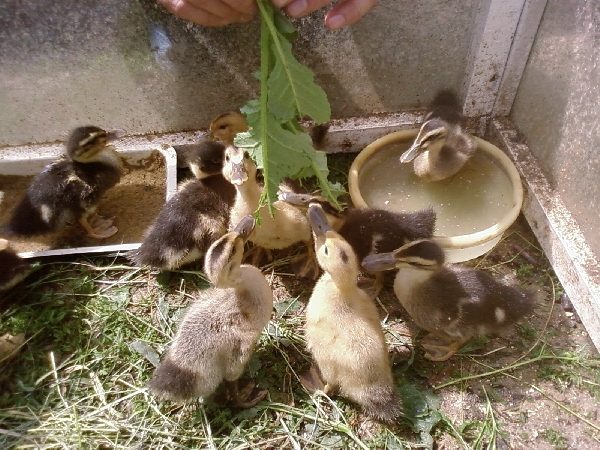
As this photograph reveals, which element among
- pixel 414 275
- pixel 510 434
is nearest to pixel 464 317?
pixel 414 275

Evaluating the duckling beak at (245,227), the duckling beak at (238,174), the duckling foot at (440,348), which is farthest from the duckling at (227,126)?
the duckling foot at (440,348)

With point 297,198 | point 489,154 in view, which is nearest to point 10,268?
point 297,198

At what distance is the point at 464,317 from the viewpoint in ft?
8.23

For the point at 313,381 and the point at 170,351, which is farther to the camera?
the point at 313,381

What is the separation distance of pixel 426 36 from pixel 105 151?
212cm

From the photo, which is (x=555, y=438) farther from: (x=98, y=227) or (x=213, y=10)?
(x=98, y=227)

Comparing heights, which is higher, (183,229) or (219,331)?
(183,229)

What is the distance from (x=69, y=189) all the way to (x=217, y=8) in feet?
4.50

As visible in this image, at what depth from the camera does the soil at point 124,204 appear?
3.29m

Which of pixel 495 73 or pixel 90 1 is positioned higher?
pixel 90 1

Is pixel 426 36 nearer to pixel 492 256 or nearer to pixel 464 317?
pixel 492 256

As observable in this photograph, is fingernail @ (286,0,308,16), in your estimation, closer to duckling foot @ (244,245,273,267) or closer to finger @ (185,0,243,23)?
finger @ (185,0,243,23)

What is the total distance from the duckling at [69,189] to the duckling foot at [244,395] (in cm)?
142

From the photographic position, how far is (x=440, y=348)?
2.73m
